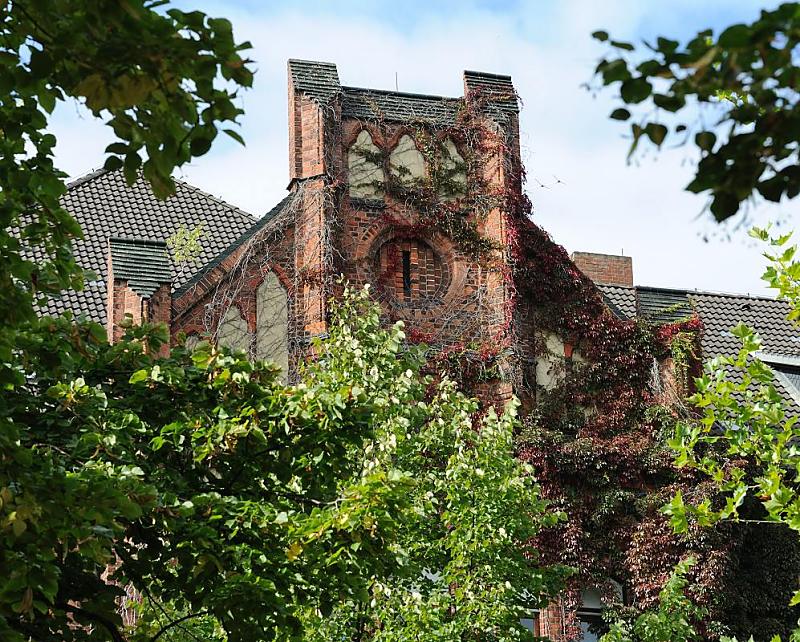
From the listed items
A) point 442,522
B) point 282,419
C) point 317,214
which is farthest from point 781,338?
point 282,419

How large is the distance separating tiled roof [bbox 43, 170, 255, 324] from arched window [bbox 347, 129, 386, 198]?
18.2ft

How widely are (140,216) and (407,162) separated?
839 centimetres

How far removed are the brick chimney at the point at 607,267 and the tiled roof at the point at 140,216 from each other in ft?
22.8

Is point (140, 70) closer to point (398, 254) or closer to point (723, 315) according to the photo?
point (398, 254)

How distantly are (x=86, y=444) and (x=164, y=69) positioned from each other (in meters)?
5.01

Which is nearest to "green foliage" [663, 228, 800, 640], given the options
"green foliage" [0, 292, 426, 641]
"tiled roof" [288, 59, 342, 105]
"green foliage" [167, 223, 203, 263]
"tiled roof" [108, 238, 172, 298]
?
"green foliage" [0, 292, 426, 641]

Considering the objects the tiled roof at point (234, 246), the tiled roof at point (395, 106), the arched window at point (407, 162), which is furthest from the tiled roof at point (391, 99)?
the tiled roof at point (234, 246)

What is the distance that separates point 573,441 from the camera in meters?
22.8

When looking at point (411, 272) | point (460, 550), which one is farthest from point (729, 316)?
point (460, 550)

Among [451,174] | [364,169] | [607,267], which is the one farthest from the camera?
[607,267]

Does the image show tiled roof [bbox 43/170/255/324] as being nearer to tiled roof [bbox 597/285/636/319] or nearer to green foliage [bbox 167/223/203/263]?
green foliage [bbox 167/223/203/263]

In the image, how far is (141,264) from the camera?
23.4 metres

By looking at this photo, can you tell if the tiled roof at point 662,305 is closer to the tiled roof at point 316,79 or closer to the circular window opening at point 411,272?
the circular window opening at point 411,272

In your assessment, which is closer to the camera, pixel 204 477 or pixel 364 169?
pixel 204 477
